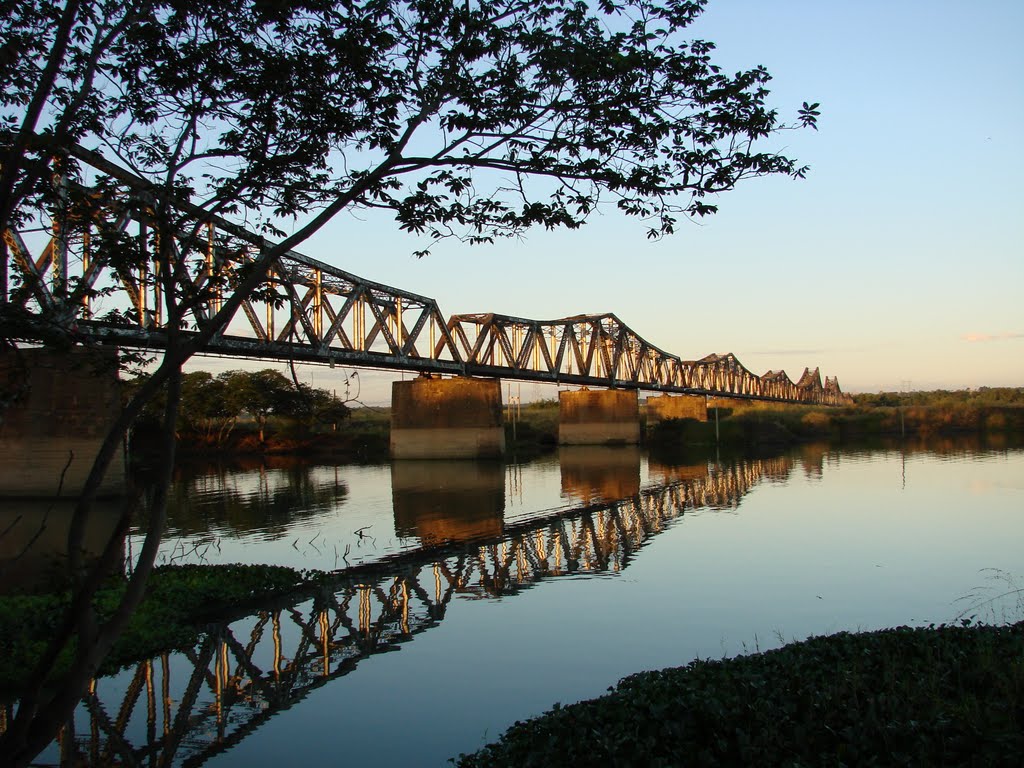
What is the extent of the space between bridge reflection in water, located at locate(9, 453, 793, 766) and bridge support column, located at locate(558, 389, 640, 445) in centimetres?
5354

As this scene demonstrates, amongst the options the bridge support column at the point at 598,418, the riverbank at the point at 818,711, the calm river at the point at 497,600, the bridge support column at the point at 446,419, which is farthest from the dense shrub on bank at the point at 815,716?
the bridge support column at the point at 598,418

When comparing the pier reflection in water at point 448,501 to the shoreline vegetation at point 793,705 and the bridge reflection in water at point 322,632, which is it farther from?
the shoreline vegetation at point 793,705

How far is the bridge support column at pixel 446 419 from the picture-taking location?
62375mm

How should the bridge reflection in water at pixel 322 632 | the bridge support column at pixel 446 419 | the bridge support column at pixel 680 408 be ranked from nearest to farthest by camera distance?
the bridge reflection in water at pixel 322 632 → the bridge support column at pixel 446 419 → the bridge support column at pixel 680 408

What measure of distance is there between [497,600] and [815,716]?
1037 cm

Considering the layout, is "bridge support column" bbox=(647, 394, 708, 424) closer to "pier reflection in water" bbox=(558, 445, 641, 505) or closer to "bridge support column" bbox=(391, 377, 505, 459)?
"pier reflection in water" bbox=(558, 445, 641, 505)

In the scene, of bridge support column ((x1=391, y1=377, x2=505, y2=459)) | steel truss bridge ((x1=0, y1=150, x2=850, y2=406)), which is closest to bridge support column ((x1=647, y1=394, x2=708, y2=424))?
steel truss bridge ((x1=0, y1=150, x2=850, y2=406))

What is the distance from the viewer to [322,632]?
1386 cm

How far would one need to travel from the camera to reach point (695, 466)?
189 feet

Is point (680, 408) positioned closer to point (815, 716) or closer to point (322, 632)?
point (322, 632)

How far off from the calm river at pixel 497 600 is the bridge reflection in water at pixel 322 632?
5cm

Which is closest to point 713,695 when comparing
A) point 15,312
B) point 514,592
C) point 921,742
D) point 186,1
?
point 921,742

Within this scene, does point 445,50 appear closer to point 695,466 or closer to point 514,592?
point 514,592

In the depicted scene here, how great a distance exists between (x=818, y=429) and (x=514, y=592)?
283ft
